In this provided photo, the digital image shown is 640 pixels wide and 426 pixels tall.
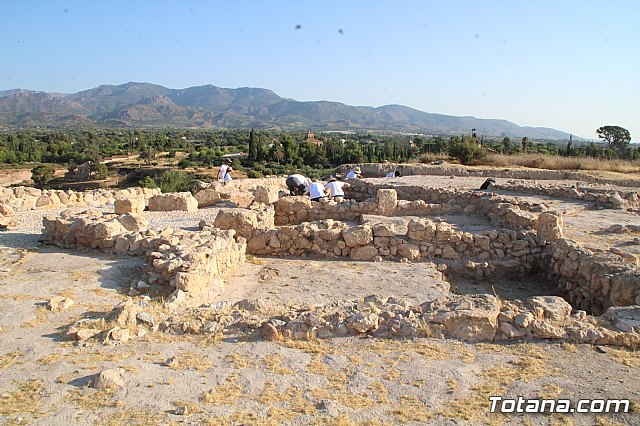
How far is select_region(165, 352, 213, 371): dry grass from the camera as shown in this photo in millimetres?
4484

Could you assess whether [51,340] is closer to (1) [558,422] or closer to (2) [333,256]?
(1) [558,422]

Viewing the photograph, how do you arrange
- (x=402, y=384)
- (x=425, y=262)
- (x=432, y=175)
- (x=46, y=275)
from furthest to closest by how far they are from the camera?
(x=432, y=175)
(x=425, y=262)
(x=46, y=275)
(x=402, y=384)

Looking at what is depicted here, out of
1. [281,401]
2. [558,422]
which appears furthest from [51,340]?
[558,422]

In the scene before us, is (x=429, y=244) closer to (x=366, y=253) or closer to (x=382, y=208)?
(x=366, y=253)

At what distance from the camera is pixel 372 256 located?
9.79 meters

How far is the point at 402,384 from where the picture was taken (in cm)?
430

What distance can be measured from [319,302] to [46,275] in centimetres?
412

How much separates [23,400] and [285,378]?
2117 mm

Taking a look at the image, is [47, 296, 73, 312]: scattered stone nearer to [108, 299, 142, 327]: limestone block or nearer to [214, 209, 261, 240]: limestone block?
[108, 299, 142, 327]: limestone block

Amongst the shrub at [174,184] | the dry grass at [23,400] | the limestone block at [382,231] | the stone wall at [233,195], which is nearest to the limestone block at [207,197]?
the stone wall at [233,195]

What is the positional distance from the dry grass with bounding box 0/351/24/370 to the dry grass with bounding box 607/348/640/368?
5.75 metres

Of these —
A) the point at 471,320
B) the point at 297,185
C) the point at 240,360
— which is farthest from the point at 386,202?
the point at 240,360

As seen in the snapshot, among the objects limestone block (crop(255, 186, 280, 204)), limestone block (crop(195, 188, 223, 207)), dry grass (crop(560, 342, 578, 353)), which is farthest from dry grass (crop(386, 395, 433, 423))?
limestone block (crop(195, 188, 223, 207))

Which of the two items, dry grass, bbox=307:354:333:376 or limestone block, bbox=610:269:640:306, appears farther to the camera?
limestone block, bbox=610:269:640:306
